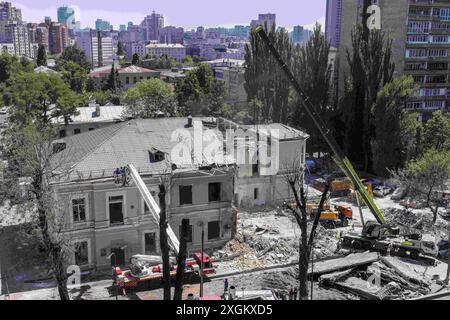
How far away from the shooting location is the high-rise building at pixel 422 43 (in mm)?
56031

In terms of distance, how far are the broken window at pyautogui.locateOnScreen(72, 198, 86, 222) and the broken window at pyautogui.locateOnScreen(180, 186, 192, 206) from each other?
5673 millimetres

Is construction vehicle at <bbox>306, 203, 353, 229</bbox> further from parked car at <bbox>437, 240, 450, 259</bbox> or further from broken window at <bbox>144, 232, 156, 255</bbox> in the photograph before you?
broken window at <bbox>144, 232, 156, 255</bbox>

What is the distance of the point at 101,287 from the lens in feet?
79.2

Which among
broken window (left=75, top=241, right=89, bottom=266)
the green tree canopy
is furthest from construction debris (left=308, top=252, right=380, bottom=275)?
the green tree canopy

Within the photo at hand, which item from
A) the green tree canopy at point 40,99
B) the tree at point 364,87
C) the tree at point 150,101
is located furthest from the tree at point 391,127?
the green tree canopy at point 40,99

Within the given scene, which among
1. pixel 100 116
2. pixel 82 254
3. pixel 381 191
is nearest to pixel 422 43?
pixel 381 191

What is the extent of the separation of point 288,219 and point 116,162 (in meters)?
13.1

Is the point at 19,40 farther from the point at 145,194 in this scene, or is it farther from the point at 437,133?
the point at 145,194

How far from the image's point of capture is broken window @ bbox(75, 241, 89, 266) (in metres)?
26.1

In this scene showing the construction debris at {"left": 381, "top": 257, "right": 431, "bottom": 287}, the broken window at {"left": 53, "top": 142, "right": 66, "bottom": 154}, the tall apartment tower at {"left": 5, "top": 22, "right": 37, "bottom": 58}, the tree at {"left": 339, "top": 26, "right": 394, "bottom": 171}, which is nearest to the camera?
the construction debris at {"left": 381, "top": 257, "right": 431, "bottom": 287}

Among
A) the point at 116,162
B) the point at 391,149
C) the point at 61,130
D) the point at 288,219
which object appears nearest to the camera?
the point at 116,162

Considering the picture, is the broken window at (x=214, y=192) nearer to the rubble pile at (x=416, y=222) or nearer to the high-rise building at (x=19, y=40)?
the rubble pile at (x=416, y=222)

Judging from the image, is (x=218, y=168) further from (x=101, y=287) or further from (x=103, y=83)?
(x=103, y=83)
